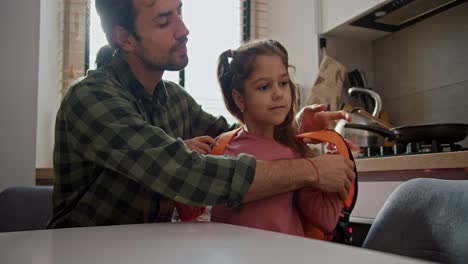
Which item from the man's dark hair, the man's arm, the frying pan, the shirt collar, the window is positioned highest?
the window

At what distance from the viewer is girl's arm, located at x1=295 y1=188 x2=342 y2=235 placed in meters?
0.93

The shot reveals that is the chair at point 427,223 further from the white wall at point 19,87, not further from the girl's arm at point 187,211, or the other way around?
the white wall at point 19,87

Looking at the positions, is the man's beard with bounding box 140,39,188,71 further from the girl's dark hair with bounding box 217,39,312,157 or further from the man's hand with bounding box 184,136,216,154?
the man's hand with bounding box 184,136,216,154

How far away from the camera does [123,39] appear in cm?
116

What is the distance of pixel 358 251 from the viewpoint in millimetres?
420

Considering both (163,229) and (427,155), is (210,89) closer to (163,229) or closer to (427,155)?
(427,155)

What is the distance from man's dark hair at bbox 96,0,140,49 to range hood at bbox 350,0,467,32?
1.25m

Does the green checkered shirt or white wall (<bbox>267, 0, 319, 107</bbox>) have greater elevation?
white wall (<bbox>267, 0, 319, 107</bbox>)

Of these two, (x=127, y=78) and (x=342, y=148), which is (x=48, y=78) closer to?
(x=127, y=78)

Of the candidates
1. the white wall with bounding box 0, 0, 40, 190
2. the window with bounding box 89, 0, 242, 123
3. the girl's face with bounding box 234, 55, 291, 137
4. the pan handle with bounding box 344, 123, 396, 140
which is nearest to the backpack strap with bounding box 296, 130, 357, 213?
the girl's face with bounding box 234, 55, 291, 137

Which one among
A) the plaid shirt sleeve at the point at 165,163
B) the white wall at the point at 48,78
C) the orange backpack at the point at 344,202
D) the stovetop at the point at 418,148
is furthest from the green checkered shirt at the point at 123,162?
the white wall at the point at 48,78

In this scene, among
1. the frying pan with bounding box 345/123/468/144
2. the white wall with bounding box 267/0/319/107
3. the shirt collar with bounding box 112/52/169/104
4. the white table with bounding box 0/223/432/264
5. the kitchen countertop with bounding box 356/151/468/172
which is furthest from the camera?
the white wall with bounding box 267/0/319/107

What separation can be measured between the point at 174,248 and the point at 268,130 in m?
0.68

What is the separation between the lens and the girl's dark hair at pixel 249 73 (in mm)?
1113
